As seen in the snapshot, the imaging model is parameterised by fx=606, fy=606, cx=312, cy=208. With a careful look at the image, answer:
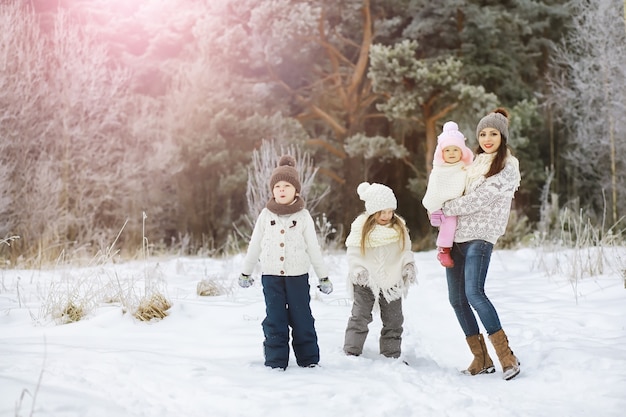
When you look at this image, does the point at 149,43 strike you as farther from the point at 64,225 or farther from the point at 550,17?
the point at 550,17

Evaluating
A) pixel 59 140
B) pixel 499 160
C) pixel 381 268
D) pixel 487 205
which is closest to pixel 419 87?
pixel 59 140

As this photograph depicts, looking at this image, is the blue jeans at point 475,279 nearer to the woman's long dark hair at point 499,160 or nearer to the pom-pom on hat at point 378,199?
the woman's long dark hair at point 499,160

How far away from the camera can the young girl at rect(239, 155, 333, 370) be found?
3.90 m

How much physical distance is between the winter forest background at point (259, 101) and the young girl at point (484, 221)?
946cm

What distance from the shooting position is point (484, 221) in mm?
3834

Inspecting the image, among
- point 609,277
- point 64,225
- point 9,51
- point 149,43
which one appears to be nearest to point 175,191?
point 149,43

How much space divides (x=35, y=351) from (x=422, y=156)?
19523 millimetres

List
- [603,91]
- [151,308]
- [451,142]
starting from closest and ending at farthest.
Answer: [451,142], [151,308], [603,91]

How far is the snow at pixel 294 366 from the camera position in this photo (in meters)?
2.92

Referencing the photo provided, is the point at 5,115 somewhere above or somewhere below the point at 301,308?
above

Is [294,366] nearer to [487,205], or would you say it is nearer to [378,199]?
[378,199]

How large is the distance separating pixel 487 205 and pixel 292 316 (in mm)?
1437

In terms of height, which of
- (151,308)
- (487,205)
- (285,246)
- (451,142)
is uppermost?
(451,142)

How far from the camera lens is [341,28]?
20.0m
